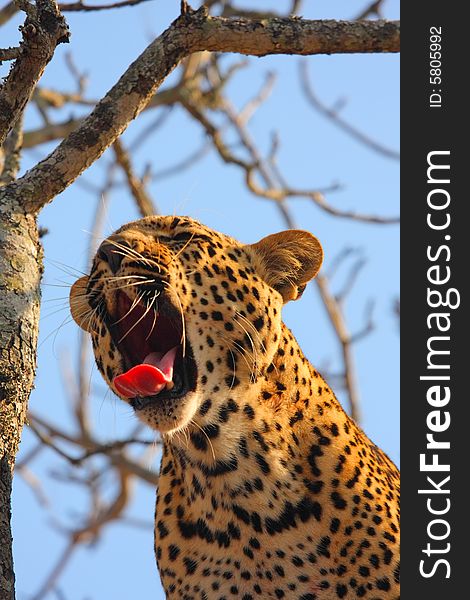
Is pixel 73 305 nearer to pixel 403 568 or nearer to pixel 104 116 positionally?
pixel 104 116

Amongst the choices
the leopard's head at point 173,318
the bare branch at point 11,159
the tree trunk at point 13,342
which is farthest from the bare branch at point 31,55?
the bare branch at point 11,159

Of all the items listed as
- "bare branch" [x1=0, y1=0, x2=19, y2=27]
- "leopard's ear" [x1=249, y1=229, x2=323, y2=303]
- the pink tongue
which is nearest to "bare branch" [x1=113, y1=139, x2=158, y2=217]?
"bare branch" [x1=0, y1=0, x2=19, y2=27]

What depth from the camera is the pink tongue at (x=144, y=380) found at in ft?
20.2

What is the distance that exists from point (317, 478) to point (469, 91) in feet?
8.18

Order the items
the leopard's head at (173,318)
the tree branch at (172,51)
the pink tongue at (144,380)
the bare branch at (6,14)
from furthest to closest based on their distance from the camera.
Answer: the bare branch at (6,14) → the leopard's head at (173,318) → the pink tongue at (144,380) → the tree branch at (172,51)

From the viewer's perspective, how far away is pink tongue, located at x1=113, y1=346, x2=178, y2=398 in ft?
20.2

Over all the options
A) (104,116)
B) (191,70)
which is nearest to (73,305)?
(104,116)

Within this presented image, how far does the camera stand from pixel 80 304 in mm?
6832

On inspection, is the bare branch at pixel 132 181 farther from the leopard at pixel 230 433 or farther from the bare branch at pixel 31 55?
the bare branch at pixel 31 55

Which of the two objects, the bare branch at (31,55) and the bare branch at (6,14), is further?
the bare branch at (6,14)

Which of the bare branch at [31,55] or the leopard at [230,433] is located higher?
the bare branch at [31,55]

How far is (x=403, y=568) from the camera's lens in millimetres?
6414

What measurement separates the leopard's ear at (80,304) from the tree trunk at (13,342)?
0.99 meters

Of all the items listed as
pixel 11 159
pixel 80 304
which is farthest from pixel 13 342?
pixel 11 159
